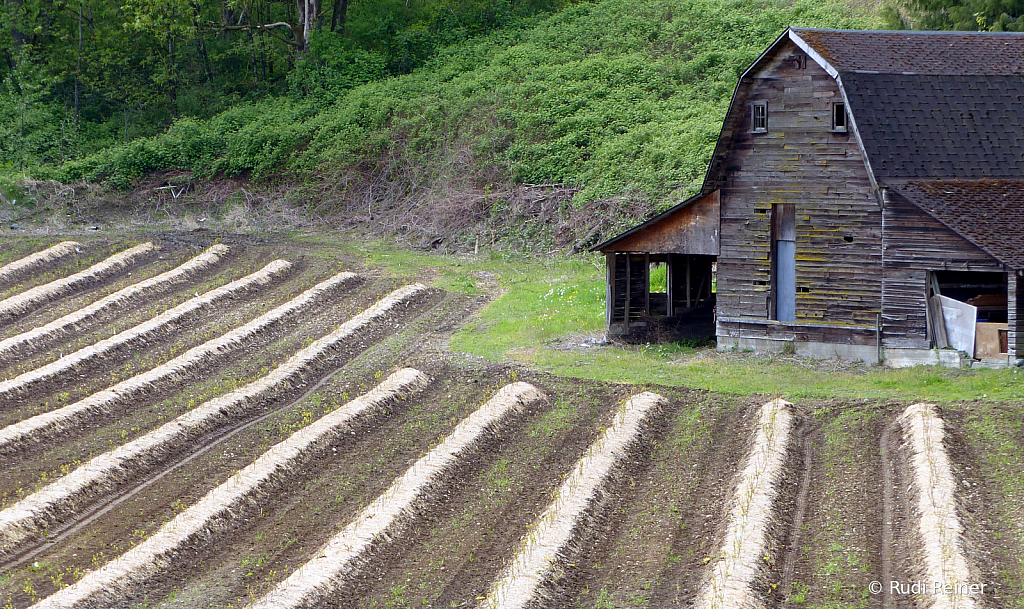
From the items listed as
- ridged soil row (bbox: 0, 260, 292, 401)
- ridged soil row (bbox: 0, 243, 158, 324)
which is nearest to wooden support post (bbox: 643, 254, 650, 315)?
ridged soil row (bbox: 0, 260, 292, 401)

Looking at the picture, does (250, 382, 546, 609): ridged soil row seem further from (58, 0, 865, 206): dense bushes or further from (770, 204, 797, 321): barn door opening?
(58, 0, 865, 206): dense bushes

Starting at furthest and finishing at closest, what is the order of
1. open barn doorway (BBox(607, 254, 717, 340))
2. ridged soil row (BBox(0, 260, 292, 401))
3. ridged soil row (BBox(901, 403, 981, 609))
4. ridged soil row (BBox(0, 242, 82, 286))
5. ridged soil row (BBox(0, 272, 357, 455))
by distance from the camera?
ridged soil row (BBox(0, 242, 82, 286)), open barn doorway (BBox(607, 254, 717, 340)), ridged soil row (BBox(0, 260, 292, 401)), ridged soil row (BBox(0, 272, 357, 455)), ridged soil row (BBox(901, 403, 981, 609))

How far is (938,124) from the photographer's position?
2447 cm

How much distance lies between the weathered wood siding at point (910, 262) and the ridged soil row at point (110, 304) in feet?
66.4

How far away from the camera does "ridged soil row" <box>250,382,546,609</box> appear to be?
1357 cm

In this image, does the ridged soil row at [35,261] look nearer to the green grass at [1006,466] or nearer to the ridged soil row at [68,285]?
the ridged soil row at [68,285]

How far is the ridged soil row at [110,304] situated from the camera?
2650cm

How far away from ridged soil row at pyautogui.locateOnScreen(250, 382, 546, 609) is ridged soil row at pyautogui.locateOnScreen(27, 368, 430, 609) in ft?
6.35

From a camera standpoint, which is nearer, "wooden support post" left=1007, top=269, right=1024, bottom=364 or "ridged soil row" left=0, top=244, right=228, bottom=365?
"wooden support post" left=1007, top=269, right=1024, bottom=364

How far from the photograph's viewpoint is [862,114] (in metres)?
24.1

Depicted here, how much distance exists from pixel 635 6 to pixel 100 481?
39.5 m

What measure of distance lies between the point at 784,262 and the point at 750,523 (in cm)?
1174

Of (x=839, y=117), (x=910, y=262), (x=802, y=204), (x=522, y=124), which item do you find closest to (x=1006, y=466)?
(x=910, y=262)

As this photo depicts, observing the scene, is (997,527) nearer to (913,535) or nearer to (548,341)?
(913,535)
